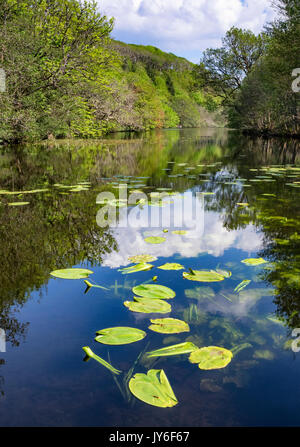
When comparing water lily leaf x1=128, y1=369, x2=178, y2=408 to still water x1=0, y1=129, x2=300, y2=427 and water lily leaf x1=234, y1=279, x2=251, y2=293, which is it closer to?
still water x1=0, y1=129, x2=300, y2=427

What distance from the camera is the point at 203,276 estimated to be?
7.36 ft

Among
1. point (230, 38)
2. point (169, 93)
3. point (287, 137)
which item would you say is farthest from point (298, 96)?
point (169, 93)

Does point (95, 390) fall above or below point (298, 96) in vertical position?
below

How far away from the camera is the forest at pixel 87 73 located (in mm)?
10102

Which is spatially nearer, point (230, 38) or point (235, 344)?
point (235, 344)

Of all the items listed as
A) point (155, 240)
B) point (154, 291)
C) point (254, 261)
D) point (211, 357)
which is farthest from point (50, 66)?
point (211, 357)

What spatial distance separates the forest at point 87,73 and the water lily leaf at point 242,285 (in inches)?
321

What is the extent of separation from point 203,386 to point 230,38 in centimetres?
3804

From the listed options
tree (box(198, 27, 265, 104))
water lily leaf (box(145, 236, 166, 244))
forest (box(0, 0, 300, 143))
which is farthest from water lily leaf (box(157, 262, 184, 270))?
tree (box(198, 27, 265, 104))

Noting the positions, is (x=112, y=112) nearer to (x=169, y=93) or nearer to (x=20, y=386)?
(x=20, y=386)

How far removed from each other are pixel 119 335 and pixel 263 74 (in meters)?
28.6

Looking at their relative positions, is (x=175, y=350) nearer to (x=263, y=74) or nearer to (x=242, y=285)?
(x=242, y=285)

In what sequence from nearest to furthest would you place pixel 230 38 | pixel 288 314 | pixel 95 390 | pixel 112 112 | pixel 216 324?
pixel 95 390, pixel 216 324, pixel 288 314, pixel 112 112, pixel 230 38

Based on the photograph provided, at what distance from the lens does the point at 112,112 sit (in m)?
22.6
